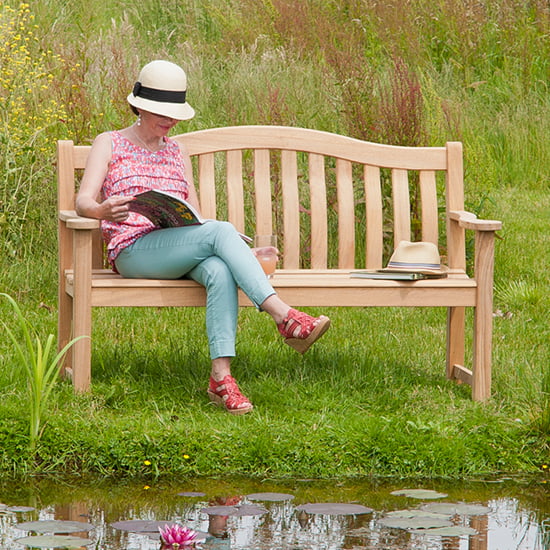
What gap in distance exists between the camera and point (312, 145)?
523cm

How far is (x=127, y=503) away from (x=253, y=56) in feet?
22.5

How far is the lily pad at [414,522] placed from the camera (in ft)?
11.4

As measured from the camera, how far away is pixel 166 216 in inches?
183

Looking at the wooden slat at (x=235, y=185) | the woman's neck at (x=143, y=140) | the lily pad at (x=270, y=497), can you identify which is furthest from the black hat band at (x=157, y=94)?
the lily pad at (x=270, y=497)

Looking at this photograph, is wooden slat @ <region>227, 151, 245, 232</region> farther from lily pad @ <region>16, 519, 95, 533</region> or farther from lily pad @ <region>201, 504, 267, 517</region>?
lily pad @ <region>16, 519, 95, 533</region>

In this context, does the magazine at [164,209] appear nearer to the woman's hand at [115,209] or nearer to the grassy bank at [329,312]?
the woman's hand at [115,209]

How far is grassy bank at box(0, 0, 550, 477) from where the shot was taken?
13.7ft

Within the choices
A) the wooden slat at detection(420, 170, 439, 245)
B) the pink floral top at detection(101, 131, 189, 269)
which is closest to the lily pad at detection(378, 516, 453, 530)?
the pink floral top at detection(101, 131, 189, 269)

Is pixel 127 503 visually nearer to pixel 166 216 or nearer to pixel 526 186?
pixel 166 216

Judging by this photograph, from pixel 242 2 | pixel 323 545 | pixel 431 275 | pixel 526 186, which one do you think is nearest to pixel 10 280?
pixel 431 275

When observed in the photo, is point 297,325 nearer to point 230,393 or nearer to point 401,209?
point 230,393

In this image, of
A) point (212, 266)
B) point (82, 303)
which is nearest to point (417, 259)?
point (212, 266)

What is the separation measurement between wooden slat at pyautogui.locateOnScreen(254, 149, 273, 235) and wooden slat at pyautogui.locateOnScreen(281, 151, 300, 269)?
0.07m

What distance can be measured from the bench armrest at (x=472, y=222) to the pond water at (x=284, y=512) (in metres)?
1.12
